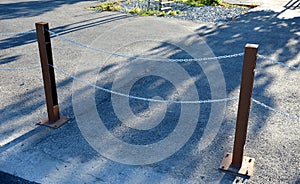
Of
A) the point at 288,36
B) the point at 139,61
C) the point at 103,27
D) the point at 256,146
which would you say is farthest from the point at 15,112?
the point at 288,36

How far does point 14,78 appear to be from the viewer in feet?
19.2

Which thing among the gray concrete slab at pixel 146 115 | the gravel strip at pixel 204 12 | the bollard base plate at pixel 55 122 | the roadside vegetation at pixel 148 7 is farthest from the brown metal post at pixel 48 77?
the roadside vegetation at pixel 148 7

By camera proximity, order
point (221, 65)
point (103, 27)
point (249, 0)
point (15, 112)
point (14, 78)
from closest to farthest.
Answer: point (15, 112) → point (14, 78) → point (221, 65) → point (103, 27) → point (249, 0)

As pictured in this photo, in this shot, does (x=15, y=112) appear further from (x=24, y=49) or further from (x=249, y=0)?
(x=249, y=0)

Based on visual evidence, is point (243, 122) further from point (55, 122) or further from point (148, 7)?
point (148, 7)

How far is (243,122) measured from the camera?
321 centimetres

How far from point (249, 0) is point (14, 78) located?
37.1ft

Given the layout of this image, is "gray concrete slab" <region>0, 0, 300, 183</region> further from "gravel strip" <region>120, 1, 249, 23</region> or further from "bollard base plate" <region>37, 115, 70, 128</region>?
"gravel strip" <region>120, 1, 249, 23</region>

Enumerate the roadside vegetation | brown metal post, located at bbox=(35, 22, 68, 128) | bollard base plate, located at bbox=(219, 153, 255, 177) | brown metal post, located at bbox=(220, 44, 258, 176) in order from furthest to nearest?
the roadside vegetation
brown metal post, located at bbox=(35, 22, 68, 128)
bollard base plate, located at bbox=(219, 153, 255, 177)
brown metal post, located at bbox=(220, 44, 258, 176)

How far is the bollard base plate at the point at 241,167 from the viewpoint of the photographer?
10.7 ft

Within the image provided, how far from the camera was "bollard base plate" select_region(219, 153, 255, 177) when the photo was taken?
3.27 meters

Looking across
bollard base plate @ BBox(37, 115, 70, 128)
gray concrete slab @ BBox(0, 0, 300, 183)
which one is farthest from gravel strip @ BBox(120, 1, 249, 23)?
bollard base plate @ BBox(37, 115, 70, 128)

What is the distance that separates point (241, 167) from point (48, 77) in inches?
97.3

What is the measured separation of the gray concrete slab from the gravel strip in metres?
2.29
